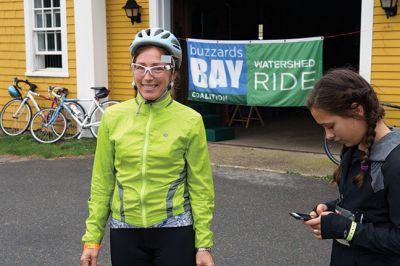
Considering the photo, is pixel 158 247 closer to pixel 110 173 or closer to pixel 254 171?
pixel 110 173

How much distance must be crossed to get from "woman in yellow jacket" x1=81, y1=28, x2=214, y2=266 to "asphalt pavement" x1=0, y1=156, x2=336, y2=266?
2.26m

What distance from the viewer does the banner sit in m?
9.01

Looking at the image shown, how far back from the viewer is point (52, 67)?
12117 mm

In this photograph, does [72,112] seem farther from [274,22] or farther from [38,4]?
[274,22]

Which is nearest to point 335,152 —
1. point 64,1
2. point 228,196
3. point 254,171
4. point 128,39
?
point 254,171

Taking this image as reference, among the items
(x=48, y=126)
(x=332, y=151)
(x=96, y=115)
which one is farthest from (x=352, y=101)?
(x=48, y=126)

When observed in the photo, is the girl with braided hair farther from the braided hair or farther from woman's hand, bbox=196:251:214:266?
woman's hand, bbox=196:251:214:266

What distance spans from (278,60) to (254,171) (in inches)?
81.7

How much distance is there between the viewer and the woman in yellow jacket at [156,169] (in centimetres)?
260

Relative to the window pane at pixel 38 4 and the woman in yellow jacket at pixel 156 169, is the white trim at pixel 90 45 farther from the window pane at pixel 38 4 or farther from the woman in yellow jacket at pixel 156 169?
the woman in yellow jacket at pixel 156 169

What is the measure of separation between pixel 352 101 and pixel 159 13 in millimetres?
8880

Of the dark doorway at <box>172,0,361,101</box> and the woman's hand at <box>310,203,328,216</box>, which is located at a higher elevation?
the dark doorway at <box>172,0,361,101</box>

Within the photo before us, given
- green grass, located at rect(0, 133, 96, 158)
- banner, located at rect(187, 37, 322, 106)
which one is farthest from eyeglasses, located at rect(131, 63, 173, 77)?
green grass, located at rect(0, 133, 96, 158)

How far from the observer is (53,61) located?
1209 cm
